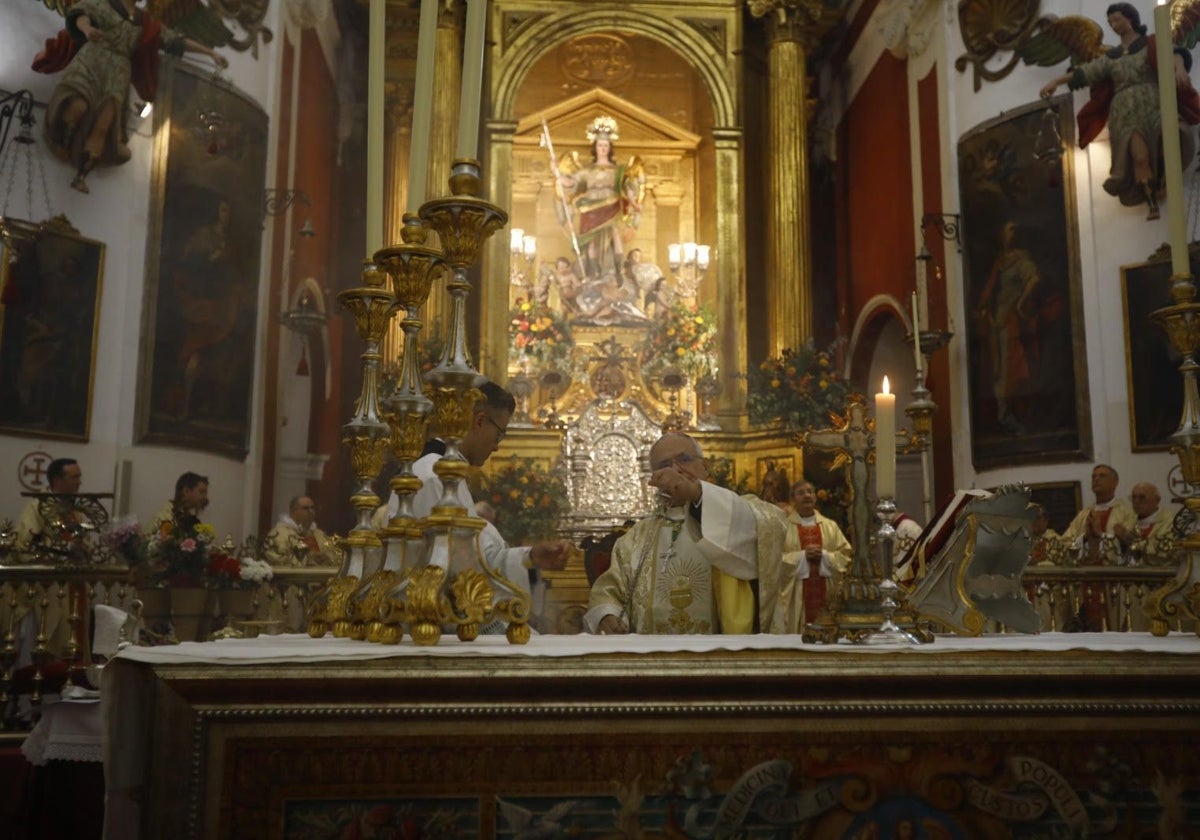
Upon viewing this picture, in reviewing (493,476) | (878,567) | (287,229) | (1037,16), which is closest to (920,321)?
(1037,16)

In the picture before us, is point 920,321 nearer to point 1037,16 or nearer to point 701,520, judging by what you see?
point 1037,16

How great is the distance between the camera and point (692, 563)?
3.95m

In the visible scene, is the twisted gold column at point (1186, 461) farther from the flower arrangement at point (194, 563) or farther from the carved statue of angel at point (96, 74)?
the carved statue of angel at point (96, 74)

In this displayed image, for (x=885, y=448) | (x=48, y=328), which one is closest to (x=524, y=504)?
(x=48, y=328)

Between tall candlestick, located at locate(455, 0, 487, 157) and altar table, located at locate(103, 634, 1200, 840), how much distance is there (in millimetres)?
1083

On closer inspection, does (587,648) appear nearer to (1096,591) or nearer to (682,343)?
(1096,591)

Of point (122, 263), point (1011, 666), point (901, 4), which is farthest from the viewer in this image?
point (901, 4)

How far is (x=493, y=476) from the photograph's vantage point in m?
11.4

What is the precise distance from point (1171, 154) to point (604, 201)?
1180 cm

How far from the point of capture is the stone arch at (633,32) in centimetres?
1384

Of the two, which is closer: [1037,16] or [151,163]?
[151,163]

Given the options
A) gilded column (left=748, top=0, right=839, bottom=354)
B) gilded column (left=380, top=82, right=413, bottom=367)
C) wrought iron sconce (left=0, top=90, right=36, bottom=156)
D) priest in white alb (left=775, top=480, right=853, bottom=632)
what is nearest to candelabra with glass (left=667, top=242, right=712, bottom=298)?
gilded column (left=748, top=0, right=839, bottom=354)

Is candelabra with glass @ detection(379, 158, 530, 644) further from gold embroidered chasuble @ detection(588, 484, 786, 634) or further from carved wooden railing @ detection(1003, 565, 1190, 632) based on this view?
carved wooden railing @ detection(1003, 565, 1190, 632)

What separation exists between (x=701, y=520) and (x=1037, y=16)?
8.86 m
